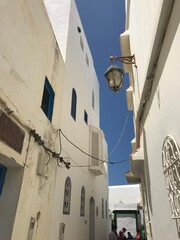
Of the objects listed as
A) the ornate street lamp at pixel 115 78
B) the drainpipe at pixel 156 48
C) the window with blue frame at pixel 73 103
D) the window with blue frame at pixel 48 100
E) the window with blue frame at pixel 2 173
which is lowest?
the window with blue frame at pixel 2 173

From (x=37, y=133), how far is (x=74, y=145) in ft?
11.1

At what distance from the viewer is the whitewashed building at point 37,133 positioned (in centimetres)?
400

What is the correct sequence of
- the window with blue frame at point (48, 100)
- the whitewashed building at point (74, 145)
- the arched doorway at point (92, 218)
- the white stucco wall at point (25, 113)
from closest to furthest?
the white stucco wall at point (25, 113)
the window with blue frame at point (48, 100)
the whitewashed building at point (74, 145)
the arched doorway at point (92, 218)

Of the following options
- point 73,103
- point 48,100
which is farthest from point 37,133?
point 73,103

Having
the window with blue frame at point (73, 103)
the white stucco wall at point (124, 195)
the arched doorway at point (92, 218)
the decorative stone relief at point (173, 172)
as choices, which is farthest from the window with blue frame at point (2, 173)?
the white stucco wall at point (124, 195)

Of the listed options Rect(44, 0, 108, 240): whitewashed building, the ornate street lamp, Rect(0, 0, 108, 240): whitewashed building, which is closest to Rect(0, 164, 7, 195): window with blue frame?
Rect(0, 0, 108, 240): whitewashed building

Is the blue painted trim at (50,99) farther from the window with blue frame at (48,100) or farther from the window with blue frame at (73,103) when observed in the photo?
the window with blue frame at (73,103)

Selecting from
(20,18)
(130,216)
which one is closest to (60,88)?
Answer: (20,18)

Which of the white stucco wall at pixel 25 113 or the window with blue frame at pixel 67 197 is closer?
the white stucco wall at pixel 25 113

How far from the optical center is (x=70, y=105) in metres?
8.62

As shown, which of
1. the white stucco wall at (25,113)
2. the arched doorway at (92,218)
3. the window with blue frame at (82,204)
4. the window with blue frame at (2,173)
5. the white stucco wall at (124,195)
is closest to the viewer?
the white stucco wall at (25,113)

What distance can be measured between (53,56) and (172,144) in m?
5.85

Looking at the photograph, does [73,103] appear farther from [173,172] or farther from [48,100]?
[173,172]

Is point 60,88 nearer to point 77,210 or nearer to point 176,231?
point 77,210
